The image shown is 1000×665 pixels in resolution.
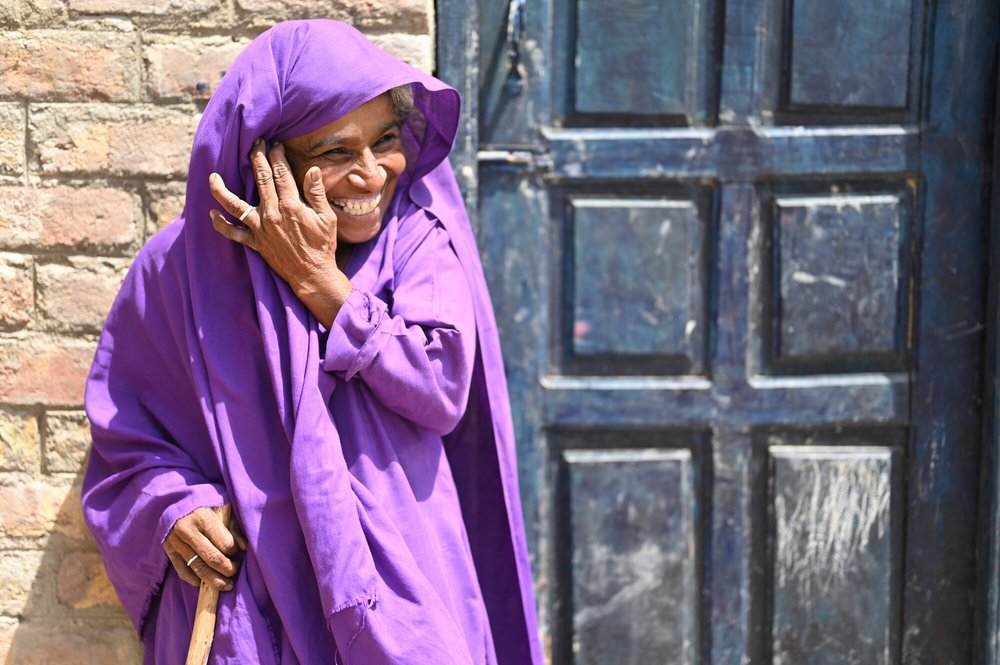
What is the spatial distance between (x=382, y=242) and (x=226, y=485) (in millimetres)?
526

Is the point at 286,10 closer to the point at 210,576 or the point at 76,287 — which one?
the point at 76,287

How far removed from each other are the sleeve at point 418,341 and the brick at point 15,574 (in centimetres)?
103

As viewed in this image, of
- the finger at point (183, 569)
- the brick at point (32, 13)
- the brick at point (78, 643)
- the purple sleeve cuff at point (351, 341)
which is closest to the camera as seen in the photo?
Result: the purple sleeve cuff at point (351, 341)

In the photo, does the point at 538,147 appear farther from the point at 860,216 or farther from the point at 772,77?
the point at 860,216

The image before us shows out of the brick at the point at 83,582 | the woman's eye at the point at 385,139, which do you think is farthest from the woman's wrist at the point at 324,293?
the brick at the point at 83,582

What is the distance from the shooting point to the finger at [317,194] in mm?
1782

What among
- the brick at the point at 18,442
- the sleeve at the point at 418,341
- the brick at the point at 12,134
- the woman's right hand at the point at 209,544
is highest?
the brick at the point at 12,134

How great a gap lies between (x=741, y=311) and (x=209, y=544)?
1.32 meters

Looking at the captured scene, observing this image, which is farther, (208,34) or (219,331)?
(208,34)

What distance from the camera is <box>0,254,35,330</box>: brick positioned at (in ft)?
7.36

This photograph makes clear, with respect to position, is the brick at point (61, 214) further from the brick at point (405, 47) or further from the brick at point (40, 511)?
the brick at point (405, 47)

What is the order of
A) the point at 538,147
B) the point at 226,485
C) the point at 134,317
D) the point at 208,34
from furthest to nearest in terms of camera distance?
the point at 538,147 < the point at 208,34 < the point at 134,317 < the point at 226,485

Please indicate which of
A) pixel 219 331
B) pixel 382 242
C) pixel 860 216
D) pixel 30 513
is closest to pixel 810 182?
pixel 860 216

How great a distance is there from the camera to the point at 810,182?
7.89ft
